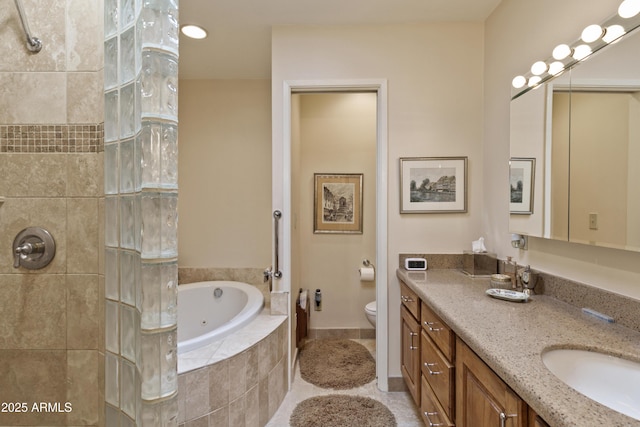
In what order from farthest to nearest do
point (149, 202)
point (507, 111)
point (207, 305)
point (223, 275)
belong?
point (223, 275), point (207, 305), point (507, 111), point (149, 202)

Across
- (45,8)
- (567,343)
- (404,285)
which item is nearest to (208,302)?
(404,285)

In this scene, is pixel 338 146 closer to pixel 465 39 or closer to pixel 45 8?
pixel 465 39

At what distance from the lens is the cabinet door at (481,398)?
2.62 feet

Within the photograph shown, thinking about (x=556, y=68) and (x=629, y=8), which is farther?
(x=556, y=68)

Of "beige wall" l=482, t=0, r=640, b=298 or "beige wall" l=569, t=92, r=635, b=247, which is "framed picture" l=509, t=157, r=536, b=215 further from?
"beige wall" l=569, t=92, r=635, b=247

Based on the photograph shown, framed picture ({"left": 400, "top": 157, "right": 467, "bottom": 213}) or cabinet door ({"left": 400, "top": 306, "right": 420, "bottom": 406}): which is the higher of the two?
framed picture ({"left": 400, "top": 157, "right": 467, "bottom": 213})

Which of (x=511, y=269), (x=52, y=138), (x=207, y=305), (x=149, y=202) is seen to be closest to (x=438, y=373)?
(x=511, y=269)

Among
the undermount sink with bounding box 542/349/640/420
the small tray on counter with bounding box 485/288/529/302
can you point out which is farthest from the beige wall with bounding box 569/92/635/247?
the undermount sink with bounding box 542/349/640/420

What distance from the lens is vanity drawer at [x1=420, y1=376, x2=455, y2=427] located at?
130cm

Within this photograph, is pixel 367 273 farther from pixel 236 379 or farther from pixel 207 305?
pixel 236 379

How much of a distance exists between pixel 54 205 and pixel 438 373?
1.73 metres

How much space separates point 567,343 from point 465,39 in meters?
2.07

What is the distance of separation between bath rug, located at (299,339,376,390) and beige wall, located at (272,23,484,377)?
318mm

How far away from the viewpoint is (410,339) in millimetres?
1817
